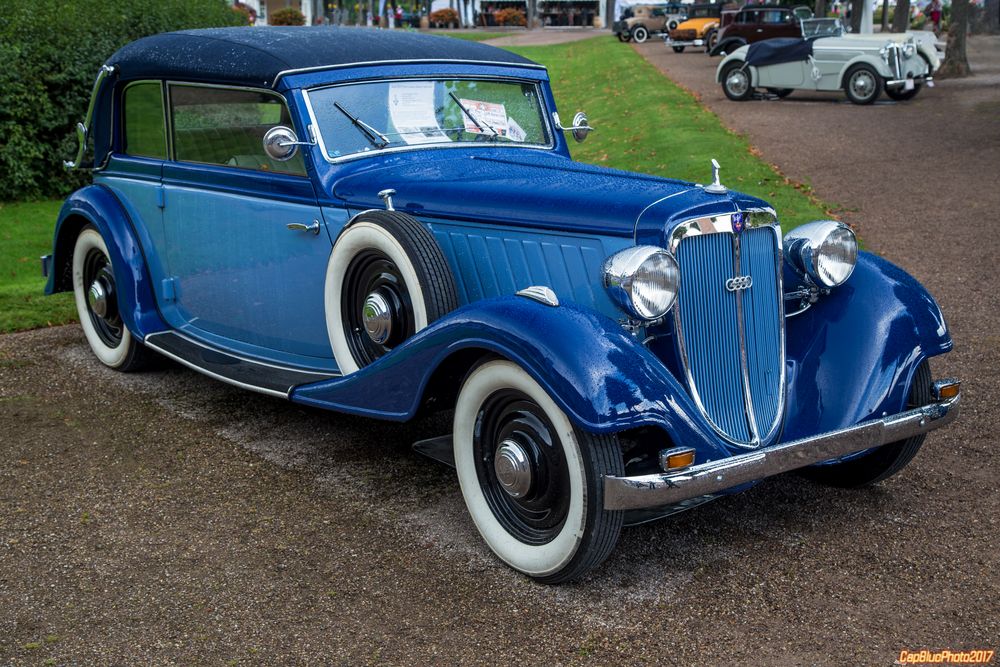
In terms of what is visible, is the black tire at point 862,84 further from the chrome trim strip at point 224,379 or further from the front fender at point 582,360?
the front fender at point 582,360

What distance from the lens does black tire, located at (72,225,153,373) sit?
587 centimetres

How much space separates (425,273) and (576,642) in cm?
153

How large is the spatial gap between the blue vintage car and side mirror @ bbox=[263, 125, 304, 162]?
A: 0.01 meters

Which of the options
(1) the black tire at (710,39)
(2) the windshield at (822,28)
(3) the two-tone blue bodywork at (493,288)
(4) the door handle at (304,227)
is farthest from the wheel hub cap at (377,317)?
(1) the black tire at (710,39)

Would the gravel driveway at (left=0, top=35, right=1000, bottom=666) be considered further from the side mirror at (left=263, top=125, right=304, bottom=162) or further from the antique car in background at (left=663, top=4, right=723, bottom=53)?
the antique car in background at (left=663, top=4, right=723, bottom=53)

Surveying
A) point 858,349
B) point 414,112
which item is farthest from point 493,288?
point 858,349

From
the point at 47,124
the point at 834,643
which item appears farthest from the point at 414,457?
the point at 47,124

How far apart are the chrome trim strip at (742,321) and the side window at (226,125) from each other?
1933 millimetres

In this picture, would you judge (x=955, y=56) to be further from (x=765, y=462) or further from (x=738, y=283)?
(x=765, y=462)

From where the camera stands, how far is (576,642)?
3168 millimetres

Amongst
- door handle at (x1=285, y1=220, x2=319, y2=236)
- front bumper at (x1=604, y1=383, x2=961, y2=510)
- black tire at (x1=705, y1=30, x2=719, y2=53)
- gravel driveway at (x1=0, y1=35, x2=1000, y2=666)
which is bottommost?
gravel driveway at (x1=0, y1=35, x2=1000, y2=666)

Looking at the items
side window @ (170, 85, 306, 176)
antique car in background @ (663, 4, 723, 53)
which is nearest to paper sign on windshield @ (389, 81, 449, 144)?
side window @ (170, 85, 306, 176)

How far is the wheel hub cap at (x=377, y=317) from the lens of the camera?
4203mm

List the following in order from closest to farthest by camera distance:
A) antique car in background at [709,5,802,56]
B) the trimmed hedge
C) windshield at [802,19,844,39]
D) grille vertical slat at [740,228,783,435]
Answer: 1. grille vertical slat at [740,228,783,435]
2. the trimmed hedge
3. windshield at [802,19,844,39]
4. antique car in background at [709,5,802,56]
